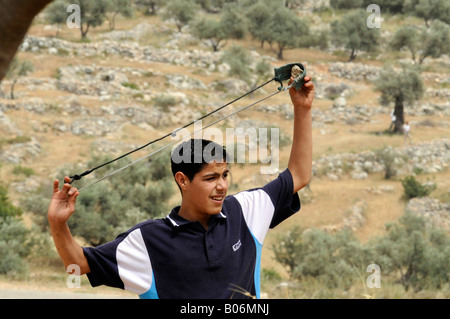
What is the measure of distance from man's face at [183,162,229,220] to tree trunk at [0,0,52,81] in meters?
1.20

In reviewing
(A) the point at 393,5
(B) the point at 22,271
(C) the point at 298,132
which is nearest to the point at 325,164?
(B) the point at 22,271

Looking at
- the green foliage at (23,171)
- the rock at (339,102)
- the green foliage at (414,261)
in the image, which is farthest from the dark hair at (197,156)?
the rock at (339,102)

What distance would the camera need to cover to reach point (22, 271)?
10.8 m

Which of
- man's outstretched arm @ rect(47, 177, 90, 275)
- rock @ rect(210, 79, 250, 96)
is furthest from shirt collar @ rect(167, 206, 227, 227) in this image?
rock @ rect(210, 79, 250, 96)

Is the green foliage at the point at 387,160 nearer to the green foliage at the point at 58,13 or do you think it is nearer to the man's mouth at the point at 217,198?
the man's mouth at the point at 217,198

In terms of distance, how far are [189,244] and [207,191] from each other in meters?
0.21

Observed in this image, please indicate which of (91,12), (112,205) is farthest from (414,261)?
(91,12)

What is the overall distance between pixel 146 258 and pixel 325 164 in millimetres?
20847

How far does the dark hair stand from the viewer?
2.31m

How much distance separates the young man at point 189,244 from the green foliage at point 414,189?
18.2 meters

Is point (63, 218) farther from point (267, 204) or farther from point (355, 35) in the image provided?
point (355, 35)

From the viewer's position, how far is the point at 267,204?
2473 millimetres
